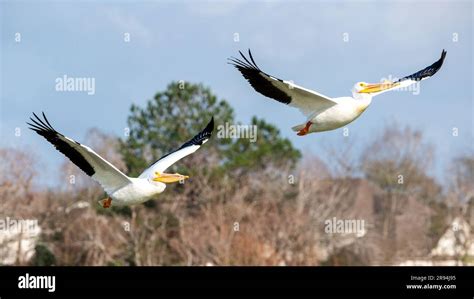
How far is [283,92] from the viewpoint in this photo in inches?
639

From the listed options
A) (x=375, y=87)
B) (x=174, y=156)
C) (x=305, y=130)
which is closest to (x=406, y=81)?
(x=375, y=87)

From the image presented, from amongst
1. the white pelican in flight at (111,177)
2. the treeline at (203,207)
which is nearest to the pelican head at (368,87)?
the white pelican in flight at (111,177)

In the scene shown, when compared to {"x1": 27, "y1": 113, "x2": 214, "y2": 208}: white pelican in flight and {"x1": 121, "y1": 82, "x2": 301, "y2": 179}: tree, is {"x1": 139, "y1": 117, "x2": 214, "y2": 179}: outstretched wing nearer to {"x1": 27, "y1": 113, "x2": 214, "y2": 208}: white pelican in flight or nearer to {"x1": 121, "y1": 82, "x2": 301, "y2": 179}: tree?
{"x1": 27, "y1": 113, "x2": 214, "y2": 208}: white pelican in flight

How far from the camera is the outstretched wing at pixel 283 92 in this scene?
51.8 feet

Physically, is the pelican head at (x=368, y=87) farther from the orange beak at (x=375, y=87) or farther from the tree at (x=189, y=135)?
the tree at (x=189, y=135)

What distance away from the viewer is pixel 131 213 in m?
47.8

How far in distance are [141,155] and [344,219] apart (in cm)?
1239

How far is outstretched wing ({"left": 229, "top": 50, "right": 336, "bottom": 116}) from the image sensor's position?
15789 millimetres
